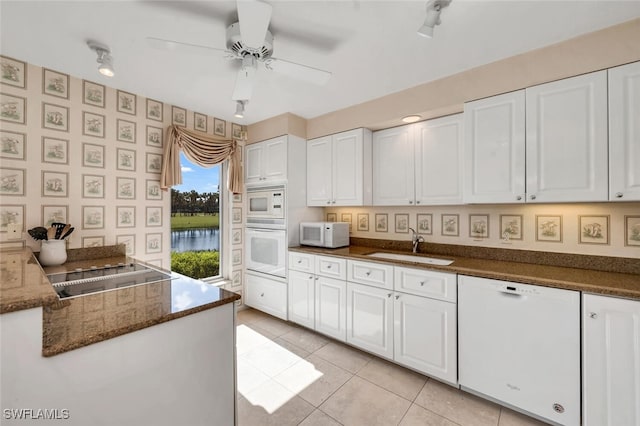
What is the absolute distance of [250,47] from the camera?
151 cm

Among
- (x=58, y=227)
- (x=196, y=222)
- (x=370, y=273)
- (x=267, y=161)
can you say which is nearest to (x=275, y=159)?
(x=267, y=161)

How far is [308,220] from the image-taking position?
3.17 metres

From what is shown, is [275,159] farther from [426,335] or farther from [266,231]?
[426,335]

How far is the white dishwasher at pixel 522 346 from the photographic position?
4.85ft

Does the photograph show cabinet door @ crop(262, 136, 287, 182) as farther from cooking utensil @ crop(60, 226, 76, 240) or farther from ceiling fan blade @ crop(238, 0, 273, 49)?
cooking utensil @ crop(60, 226, 76, 240)

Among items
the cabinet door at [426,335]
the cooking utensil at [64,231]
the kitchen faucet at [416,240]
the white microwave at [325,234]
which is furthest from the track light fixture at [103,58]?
the kitchen faucet at [416,240]

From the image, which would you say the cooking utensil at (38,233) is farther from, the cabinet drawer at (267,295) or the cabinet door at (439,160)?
the cabinet door at (439,160)

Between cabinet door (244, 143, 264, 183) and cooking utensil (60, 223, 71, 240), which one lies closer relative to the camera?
cooking utensil (60, 223, 71, 240)

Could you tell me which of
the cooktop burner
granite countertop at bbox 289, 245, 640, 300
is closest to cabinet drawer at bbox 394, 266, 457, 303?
granite countertop at bbox 289, 245, 640, 300

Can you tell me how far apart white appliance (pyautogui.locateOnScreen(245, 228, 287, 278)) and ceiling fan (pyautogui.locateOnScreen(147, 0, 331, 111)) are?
1.60 metres

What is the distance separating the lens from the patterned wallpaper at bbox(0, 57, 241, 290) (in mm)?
1898

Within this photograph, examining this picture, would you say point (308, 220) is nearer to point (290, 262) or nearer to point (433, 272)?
point (290, 262)

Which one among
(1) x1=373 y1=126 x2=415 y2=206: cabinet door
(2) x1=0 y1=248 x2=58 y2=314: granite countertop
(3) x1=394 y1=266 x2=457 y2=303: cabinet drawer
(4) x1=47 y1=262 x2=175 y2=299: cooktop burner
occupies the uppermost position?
(1) x1=373 y1=126 x2=415 y2=206: cabinet door

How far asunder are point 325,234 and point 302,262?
384 mm
